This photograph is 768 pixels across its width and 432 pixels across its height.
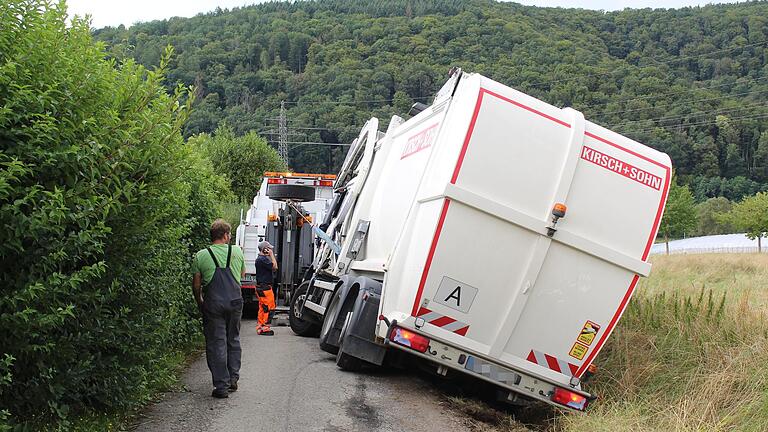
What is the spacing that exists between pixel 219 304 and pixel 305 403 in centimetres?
119

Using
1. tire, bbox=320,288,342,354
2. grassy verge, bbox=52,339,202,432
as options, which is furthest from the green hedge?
tire, bbox=320,288,342,354

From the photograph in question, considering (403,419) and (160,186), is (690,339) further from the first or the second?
(160,186)

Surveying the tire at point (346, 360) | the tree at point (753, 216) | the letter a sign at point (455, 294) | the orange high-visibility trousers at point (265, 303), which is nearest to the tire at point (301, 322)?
the orange high-visibility trousers at point (265, 303)

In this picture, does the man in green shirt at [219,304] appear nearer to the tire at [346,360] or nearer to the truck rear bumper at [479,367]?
the tire at [346,360]

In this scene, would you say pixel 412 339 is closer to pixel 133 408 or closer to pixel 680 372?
pixel 133 408

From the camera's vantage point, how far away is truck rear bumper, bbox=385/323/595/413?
710 centimetres

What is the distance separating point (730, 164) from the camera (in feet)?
192

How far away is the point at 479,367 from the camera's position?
7129mm

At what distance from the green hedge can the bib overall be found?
95 centimetres

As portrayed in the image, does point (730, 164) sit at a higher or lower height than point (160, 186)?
lower

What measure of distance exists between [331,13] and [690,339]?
70.6m

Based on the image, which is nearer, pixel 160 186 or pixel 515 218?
pixel 160 186

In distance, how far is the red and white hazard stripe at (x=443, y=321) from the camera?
7.08 m

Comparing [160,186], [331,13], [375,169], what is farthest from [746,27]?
[160,186]
